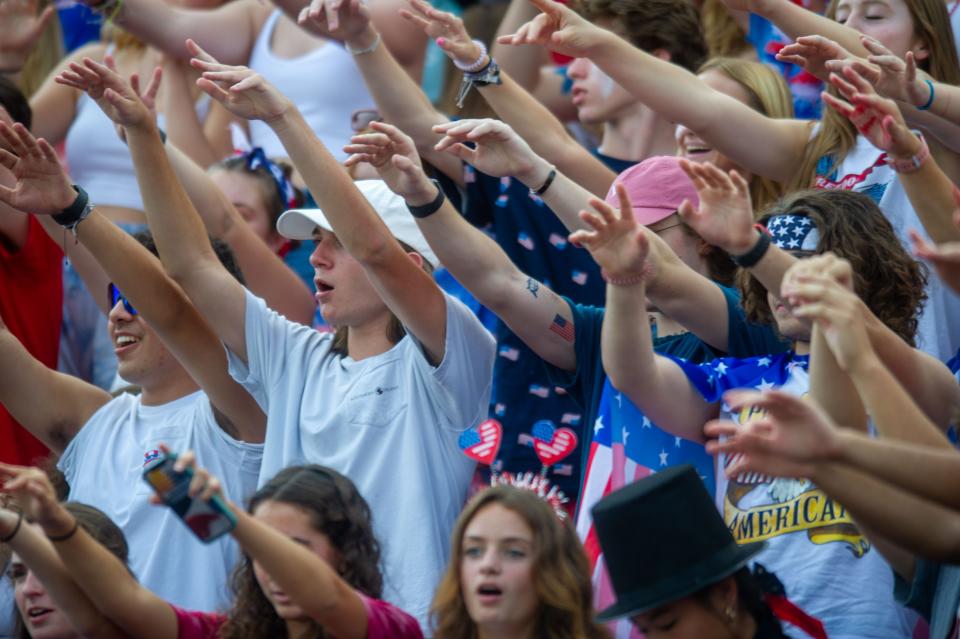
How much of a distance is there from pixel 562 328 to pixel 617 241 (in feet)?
1.88

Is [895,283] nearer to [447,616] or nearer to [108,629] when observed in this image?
[447,616]

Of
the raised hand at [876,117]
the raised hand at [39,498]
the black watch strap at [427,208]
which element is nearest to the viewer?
the raised hand at [39,498]

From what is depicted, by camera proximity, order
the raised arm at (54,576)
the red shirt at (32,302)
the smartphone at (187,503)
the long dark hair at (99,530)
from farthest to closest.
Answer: the red shirt at (32,302) → the long dark hair at (99,530) → the raised arm at (54,576) → the smartphone at (187,503)

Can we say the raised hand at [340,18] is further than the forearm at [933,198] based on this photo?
Yes

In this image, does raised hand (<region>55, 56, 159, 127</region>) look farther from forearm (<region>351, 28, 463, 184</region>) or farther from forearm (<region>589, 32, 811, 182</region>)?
forearm (<region>589, 32, 811, 182</region>)

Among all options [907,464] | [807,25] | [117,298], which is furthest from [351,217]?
[907,464]

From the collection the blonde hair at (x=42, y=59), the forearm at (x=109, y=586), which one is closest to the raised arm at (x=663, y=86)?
the forearm at (x=109, y=586)

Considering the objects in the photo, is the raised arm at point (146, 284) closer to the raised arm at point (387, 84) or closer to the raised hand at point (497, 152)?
the raised arm at point (387, 84)

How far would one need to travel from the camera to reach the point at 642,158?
4965mm

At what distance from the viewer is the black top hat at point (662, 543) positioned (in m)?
3.04

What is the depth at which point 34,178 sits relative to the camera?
4.18m

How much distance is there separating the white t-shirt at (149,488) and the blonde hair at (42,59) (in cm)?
262

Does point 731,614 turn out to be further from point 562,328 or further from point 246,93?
point 246,93

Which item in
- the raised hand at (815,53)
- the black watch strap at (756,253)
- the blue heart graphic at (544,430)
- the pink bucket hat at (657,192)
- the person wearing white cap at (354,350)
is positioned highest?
the raised hand at (815,53)
